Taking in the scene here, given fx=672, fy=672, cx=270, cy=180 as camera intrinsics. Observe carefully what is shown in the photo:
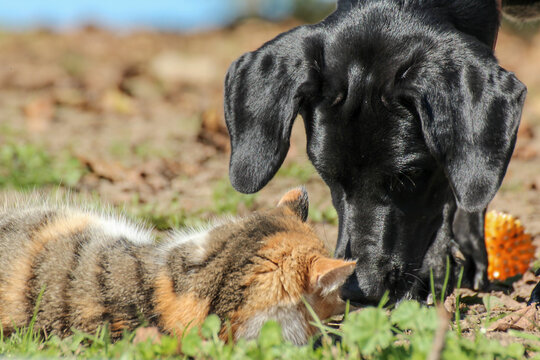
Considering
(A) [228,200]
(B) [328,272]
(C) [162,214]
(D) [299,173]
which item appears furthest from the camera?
(D) [299,173]

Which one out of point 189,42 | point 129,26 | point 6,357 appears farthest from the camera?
point 129,26

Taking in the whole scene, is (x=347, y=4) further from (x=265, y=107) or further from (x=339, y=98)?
(x=265, y=107)

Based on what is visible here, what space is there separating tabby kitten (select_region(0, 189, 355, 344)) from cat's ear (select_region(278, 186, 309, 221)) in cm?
5

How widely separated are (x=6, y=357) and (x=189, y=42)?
1485cm

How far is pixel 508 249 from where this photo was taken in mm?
3688

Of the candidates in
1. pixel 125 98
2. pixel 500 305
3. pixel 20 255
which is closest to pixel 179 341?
pixel 20 255

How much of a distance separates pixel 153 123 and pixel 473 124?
5475 mm

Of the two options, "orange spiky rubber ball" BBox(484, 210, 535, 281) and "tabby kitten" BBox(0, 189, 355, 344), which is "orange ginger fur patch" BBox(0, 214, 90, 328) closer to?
"tabby kitten" BBox(0, 189, 355, 344)

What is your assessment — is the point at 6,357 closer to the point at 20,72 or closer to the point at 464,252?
the point at 464,252

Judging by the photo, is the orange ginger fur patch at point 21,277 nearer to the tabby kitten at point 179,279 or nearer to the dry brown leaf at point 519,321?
the tabby kitten at point 179,279

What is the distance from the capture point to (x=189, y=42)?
16516 millimetres

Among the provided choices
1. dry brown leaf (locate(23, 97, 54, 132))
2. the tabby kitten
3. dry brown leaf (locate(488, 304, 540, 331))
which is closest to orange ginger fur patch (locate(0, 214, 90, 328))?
the tabby kitten

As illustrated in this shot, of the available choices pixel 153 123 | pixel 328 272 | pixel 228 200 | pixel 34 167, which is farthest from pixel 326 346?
pixel 153 123

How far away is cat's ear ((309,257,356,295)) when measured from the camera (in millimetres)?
2372
